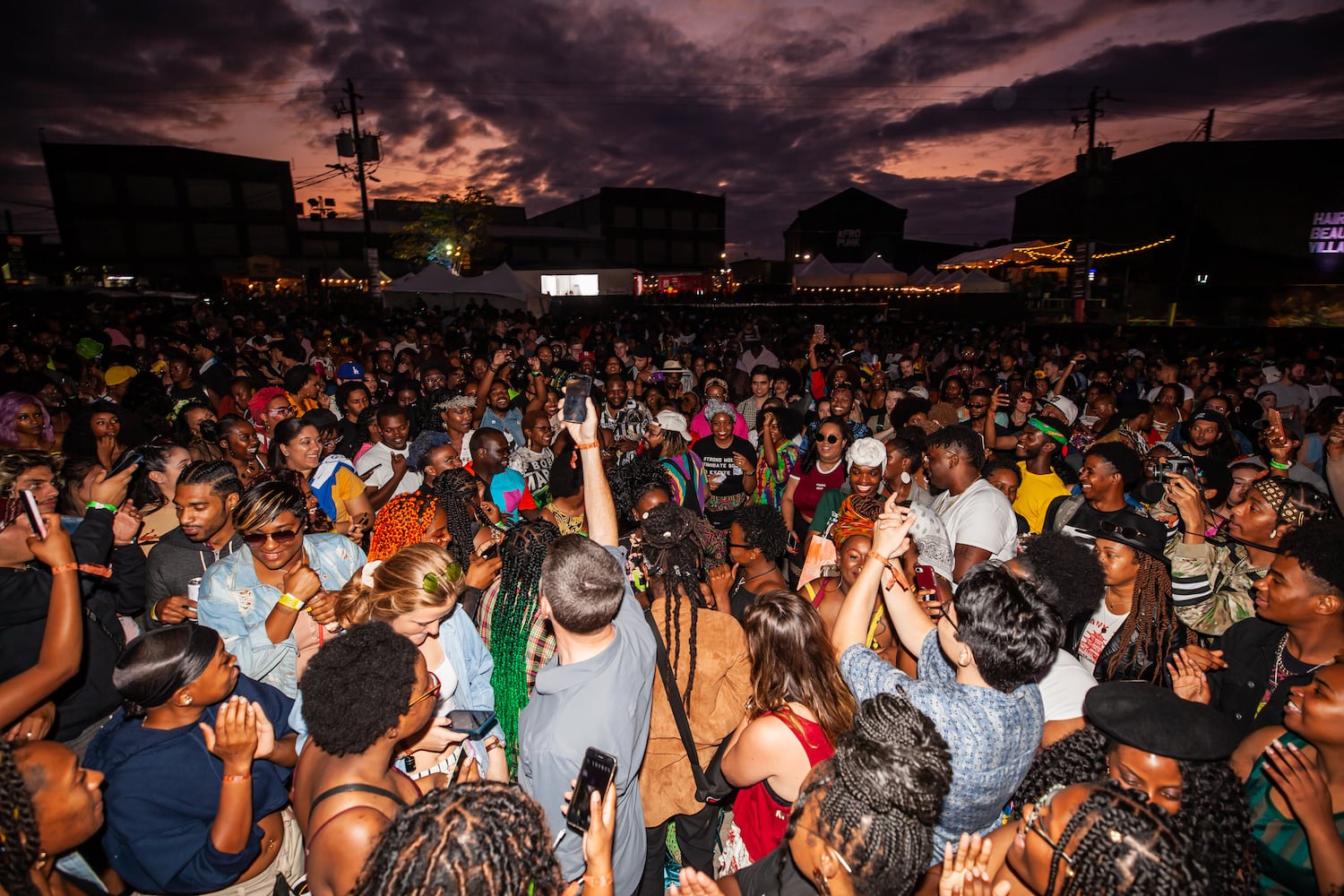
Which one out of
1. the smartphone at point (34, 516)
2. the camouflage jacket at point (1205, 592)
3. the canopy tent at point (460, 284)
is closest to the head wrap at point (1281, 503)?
the camouflage jacket at point (1205, 592)

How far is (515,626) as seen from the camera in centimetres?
285

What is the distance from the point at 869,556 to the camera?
2641 mm

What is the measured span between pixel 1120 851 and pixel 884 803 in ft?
1.72

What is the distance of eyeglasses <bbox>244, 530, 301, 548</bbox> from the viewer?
3068 millimetres

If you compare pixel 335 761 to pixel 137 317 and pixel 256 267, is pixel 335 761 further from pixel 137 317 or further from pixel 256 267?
pixel 256 267

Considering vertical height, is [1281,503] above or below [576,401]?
below

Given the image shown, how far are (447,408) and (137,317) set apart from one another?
57.8 ft

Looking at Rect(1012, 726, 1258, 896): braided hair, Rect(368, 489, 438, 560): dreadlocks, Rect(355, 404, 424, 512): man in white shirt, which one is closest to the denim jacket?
Rect(368, 489, 438, 560): dreadlocks

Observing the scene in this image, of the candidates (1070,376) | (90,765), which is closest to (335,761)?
(90,765)

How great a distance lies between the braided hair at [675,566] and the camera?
103 inches

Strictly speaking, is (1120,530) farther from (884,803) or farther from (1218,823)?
(884,803)

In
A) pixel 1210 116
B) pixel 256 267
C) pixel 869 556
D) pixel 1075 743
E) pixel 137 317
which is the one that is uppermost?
pixel 1210 116

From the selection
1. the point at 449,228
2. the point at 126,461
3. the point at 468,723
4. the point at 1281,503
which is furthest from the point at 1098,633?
the point at 449,228

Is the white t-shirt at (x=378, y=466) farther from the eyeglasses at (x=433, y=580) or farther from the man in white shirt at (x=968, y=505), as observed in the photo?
the man in white shirt at (x=968, y=505)
